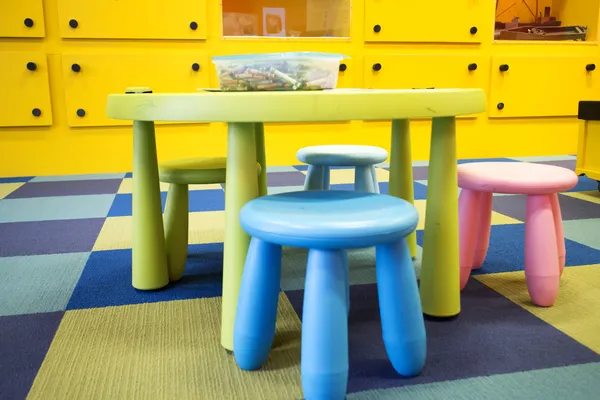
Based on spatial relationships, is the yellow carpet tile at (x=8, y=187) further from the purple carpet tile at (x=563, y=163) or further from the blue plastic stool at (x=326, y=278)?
the purple carpet tile at (x=563, y=163)

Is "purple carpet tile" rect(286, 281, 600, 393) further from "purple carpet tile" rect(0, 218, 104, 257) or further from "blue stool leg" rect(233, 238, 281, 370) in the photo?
"purple carpet tile" rect(0, 218, 104, 257)

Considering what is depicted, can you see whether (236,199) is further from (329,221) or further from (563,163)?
(563,163)

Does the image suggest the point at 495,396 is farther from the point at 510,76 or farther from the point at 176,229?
the point at 510,76

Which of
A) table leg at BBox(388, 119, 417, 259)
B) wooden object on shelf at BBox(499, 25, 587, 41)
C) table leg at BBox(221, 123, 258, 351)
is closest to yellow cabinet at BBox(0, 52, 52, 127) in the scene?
table leg at BBox(388, 119, 417, 259)

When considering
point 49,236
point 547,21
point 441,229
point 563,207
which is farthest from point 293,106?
point 547,21

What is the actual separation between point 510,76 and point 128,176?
6.99 ft

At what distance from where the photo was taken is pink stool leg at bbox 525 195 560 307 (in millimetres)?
1126

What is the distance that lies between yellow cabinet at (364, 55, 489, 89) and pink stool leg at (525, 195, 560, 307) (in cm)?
184

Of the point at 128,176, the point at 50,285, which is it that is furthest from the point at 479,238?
the point at 128,176

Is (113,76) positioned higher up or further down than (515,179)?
higher up

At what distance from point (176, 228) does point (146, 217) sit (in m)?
0.14

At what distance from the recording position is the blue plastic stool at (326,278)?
76cm

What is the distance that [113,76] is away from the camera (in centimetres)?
268

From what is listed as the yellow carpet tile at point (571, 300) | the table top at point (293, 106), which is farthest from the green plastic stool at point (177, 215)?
the yellow carpet tile at point (571, 300)
